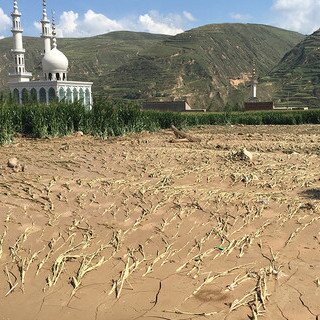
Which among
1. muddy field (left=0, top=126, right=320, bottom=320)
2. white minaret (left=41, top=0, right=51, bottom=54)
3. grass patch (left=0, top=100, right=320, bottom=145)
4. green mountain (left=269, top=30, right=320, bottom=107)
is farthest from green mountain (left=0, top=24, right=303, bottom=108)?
muddy field (left=0, top=126, right=320, bottom=320)

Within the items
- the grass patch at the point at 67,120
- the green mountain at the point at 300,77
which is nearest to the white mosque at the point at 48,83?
the grass patch at the point at 67,120

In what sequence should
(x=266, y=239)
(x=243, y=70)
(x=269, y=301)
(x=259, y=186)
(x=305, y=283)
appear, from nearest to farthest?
(x=269, y=301) < (x=305, y=283) < (x=266, y=239) < (x=259, y=186) < (x=243, y=70)

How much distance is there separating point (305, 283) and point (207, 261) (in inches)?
42.1

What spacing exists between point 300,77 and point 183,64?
27.2 m

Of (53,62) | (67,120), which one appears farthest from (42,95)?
(67,120)

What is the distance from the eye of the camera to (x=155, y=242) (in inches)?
201

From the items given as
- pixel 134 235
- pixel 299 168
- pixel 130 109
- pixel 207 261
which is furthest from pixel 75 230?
pixel 130 109

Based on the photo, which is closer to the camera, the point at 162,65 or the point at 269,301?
the point at 269,301

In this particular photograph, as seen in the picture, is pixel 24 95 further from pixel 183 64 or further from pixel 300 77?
pixel 300 77

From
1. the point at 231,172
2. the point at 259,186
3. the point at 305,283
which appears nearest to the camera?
the point at 305,283

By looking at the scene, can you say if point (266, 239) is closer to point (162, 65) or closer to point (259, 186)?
point (259, 186)

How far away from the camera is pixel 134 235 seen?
527cm

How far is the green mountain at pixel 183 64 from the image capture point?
3460 inches

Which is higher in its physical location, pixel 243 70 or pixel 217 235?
pixel 243 70
